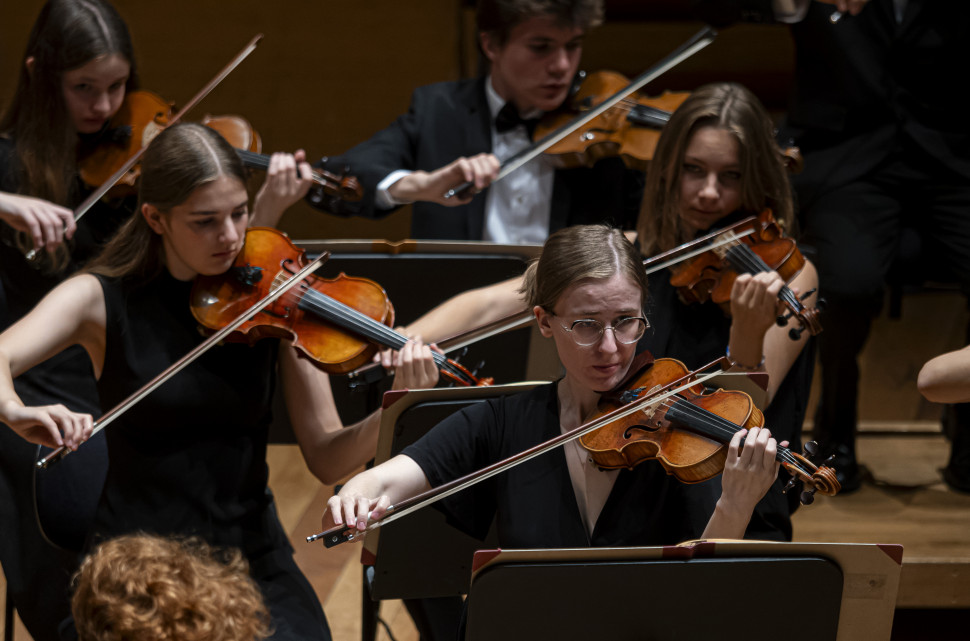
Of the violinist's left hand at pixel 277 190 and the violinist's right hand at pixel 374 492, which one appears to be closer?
the violinist's right hand at pixel 374 492

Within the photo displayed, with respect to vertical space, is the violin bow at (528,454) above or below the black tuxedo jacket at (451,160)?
below

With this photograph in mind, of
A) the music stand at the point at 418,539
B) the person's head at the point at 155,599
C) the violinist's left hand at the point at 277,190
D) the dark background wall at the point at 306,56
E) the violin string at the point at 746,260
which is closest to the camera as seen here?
the person's head at the point at 155,599

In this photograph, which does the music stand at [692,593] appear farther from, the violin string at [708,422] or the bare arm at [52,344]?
the bare arm at [52,344]

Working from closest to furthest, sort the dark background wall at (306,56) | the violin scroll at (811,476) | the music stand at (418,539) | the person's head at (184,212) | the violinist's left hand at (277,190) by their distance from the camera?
1. the violin scroll at (811,476)
2. the music stand at (418,539)
3. the person's head at (184,212)
4. the violinist's left hand at (277,190)
5. the dark background wall at (306,56)

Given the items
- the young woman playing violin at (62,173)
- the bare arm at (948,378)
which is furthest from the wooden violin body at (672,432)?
the young woman playing violin at (62,173)

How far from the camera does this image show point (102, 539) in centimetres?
162

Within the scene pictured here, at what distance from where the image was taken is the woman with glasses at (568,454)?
1.36 meters

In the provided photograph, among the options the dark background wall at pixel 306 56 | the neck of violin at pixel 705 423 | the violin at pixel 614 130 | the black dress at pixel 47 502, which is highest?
the dark background wall at pixel 306 56

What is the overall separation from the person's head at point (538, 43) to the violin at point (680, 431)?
1.07m

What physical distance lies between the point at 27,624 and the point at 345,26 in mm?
2309

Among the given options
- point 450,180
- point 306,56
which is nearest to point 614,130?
point 450,180

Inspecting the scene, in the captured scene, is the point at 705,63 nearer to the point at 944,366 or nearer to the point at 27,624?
the point at 944,366

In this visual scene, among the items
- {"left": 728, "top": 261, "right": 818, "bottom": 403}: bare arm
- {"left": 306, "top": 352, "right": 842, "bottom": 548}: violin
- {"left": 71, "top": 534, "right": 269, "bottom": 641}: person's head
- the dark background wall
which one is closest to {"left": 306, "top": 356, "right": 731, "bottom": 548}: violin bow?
{"left": 306, "top": 352, "right": 842, "bottom": 548}: violin

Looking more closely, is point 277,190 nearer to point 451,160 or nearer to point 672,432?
point 451,160
